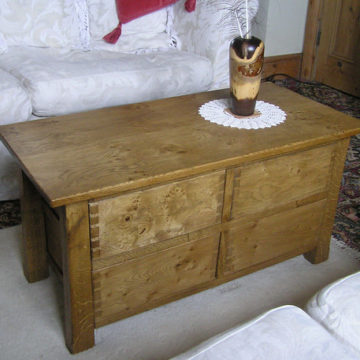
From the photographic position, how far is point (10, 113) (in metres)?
1.82

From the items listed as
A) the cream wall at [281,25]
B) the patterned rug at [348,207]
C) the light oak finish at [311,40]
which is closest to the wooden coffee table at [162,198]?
the patterned rug at [348,207]

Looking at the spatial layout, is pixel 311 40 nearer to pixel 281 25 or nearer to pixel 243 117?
pixel 281 25

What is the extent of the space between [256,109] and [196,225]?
1.49ft

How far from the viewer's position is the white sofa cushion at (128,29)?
2309mm

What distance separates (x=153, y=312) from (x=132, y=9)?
141 cm

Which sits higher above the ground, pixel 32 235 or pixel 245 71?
pixel 245 71

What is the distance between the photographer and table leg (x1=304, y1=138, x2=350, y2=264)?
156cm

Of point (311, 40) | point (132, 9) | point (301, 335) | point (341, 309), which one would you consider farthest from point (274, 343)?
point (311, 40)

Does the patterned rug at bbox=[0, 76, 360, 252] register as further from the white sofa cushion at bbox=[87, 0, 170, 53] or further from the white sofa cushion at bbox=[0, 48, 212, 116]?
the white sofa cushion at bbox=[87, 0, 170, 53]

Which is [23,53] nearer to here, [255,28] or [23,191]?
[23,191]

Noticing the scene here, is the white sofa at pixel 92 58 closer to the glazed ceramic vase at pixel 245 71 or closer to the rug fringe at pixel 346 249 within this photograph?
the glazed ceramic vase at pixel 245 71

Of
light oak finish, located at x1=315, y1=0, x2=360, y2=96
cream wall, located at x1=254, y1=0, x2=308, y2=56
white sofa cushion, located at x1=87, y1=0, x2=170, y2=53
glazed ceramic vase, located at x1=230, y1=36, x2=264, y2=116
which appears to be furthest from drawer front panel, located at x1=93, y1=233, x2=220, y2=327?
light oak finish, located at x1=315, y1=0, x2=360, y2=96

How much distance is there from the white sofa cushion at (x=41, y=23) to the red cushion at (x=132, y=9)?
139 millimetres

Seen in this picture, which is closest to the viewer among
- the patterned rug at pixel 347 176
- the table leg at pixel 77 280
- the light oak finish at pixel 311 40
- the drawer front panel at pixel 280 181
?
the table leg at pixel 77 280
